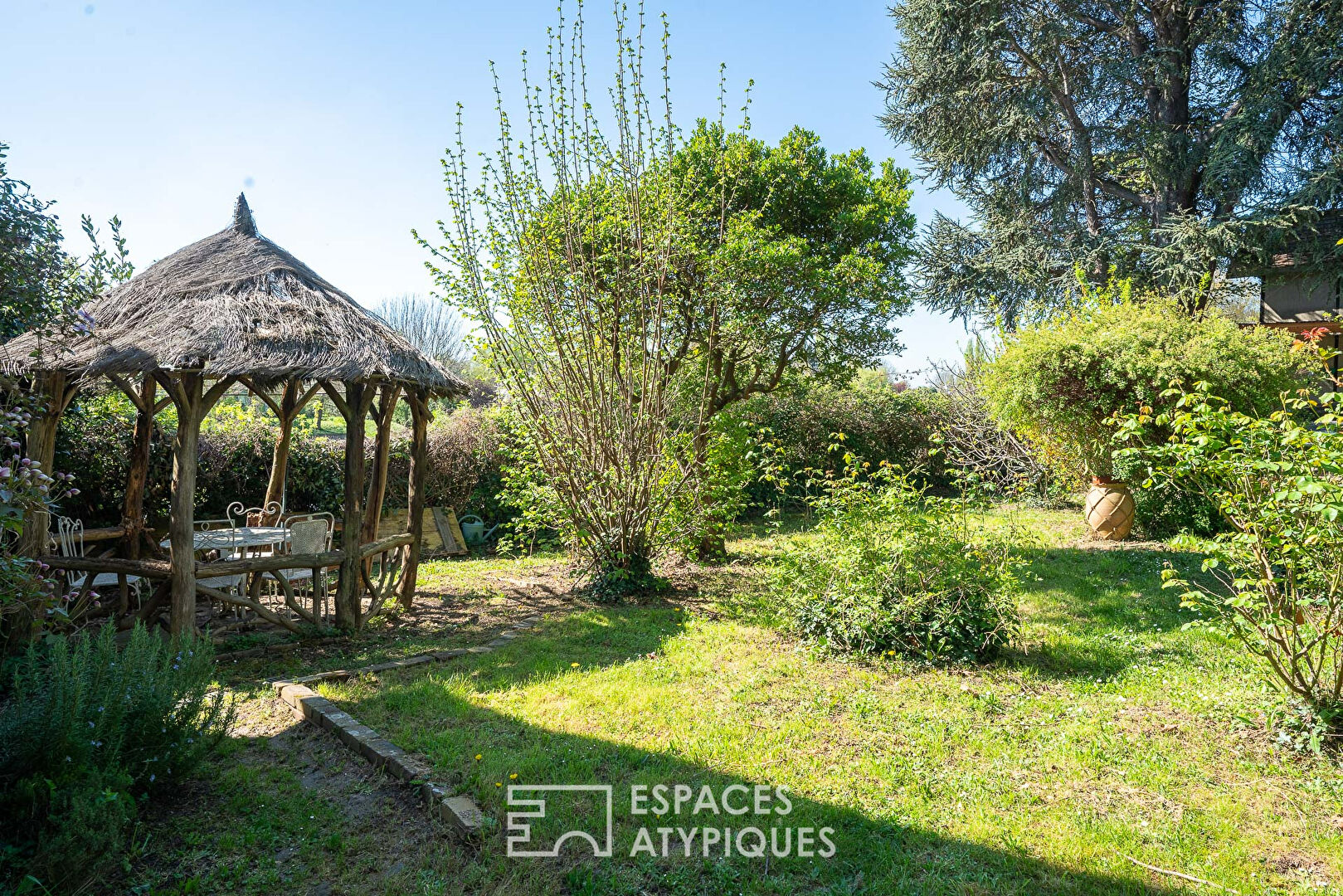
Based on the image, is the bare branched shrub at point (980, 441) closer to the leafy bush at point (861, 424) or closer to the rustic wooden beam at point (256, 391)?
the leafy bush at point (861, 424)

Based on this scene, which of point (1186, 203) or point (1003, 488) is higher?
point (1186, 203)

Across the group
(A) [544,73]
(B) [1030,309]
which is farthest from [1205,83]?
(A) [544,73]

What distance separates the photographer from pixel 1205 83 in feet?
43.3

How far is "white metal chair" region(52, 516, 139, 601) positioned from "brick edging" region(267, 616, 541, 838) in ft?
7.64

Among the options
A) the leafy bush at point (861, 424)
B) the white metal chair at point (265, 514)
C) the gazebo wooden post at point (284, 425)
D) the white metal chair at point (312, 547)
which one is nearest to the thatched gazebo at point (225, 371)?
the white metal chair at point (312, 547)

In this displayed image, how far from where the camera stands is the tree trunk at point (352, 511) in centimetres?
620

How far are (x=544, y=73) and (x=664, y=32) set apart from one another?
1.21 metres

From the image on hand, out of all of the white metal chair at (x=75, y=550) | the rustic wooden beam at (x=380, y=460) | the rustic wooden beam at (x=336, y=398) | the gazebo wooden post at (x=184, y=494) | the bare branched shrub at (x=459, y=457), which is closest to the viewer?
the gazebo wooden post at (x=184, y=494)

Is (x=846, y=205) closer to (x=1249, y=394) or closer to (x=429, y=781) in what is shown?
(x=1249, y=394)

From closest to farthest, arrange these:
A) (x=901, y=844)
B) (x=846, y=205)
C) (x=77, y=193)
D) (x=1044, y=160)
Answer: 1. (x=901, y=844)
2. (x=77, y=193)
3. (x=846, y=205)
4. (x=1044, y=160)

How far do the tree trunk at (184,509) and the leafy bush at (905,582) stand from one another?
4.59 meters

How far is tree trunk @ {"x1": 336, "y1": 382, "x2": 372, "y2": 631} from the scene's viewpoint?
6.20m

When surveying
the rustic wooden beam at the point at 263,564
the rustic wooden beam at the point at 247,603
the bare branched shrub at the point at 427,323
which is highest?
the bare branched shrub at the point at 427,323

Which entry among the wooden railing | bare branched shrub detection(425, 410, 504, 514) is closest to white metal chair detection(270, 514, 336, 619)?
the wooden railing
